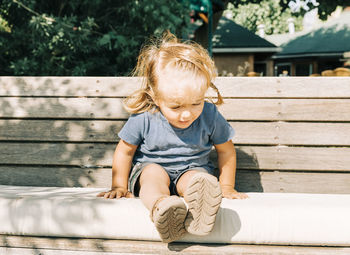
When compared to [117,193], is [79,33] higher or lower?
higher

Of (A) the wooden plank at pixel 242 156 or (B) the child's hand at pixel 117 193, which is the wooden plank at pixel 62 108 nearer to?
(A) the wooden plank at pixel 242 156

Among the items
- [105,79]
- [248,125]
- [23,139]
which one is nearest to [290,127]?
[248,125]

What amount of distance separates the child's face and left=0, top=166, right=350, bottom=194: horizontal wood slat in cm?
84

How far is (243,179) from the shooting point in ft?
9.11

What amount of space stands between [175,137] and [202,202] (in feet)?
2.27

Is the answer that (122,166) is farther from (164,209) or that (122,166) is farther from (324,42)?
(324,42)

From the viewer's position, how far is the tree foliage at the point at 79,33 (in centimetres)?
571

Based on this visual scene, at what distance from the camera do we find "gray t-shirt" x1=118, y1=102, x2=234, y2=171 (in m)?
2.36

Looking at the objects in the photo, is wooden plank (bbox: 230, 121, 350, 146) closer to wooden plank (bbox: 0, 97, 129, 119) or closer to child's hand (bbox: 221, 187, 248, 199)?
child's hand (bbox: 221, 187, 248, 199)

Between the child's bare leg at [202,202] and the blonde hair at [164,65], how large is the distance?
650 millimetres

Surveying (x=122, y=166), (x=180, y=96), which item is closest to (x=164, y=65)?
(x=180, y=96)

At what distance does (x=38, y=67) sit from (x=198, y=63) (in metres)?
4.52

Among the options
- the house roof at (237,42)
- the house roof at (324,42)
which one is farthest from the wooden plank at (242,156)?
the house roof at (324,42)

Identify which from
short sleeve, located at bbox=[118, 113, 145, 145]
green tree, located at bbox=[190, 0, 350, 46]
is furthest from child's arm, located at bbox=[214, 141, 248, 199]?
green tree, located at bbox=[190, 0, 350, 46]
